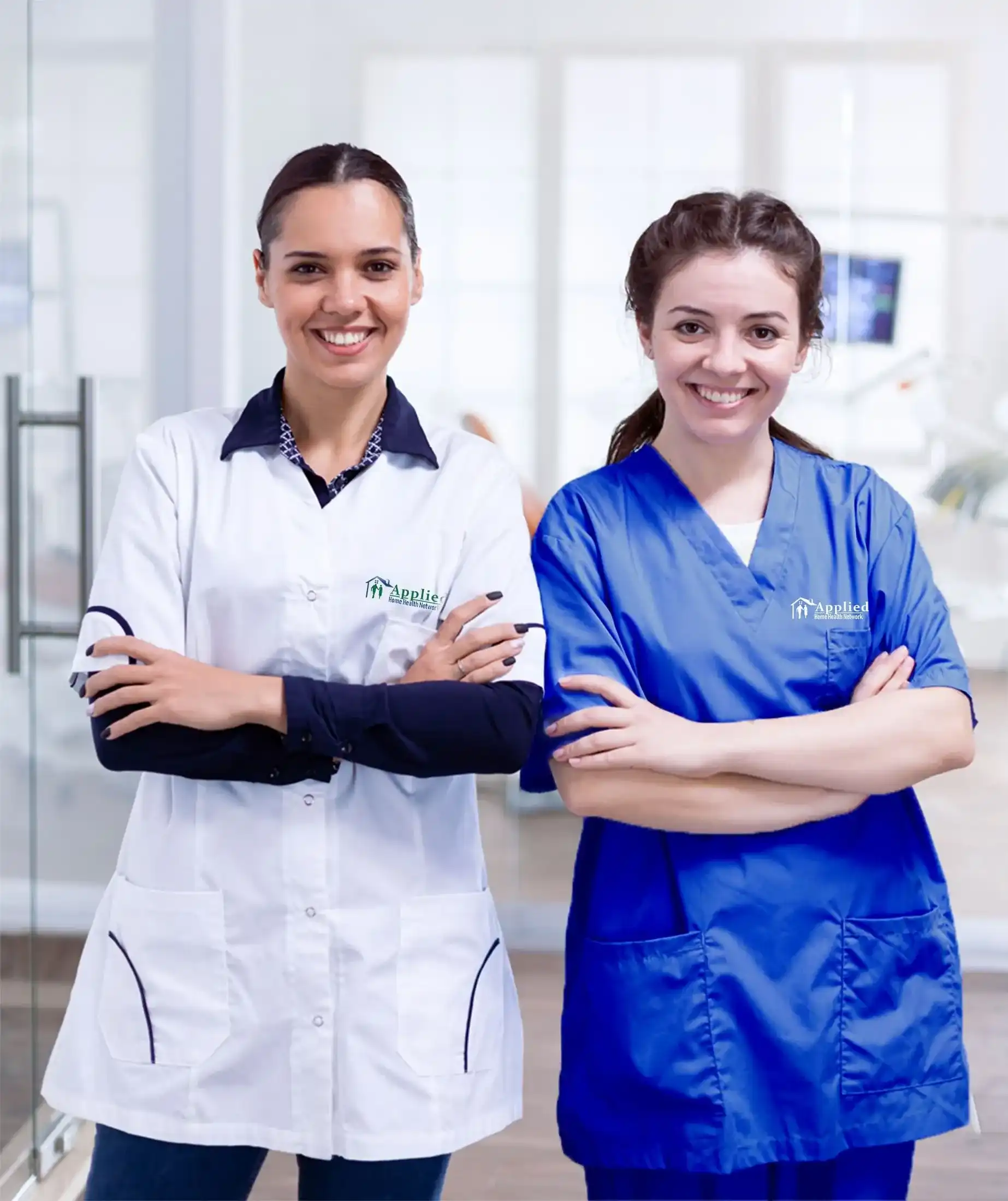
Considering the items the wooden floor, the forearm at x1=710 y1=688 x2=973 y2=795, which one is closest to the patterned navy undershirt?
the forearm at x1=710 y1=688 x2=973 y2=795

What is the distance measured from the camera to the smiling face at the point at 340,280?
1.26 m

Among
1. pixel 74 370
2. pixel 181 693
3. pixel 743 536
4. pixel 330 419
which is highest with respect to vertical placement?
pixel 74 370

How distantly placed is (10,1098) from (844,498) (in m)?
1.48

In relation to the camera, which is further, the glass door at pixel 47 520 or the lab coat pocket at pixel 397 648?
the glass door at pixel 47 520

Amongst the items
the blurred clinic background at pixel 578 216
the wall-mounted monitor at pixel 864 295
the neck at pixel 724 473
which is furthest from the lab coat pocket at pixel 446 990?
the wall-mounted monitor at pixel 864 295

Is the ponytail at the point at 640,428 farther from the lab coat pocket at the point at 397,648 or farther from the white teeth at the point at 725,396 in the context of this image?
the lab coat pocket at the point at 397,648

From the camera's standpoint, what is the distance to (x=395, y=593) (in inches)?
49.8

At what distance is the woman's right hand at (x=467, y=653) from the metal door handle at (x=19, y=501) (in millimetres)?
917

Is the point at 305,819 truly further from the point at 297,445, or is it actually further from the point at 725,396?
the point at 725,396

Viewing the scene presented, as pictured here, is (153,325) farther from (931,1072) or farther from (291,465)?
(931,1072)

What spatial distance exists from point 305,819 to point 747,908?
425 mm

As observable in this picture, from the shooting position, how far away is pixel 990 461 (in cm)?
318

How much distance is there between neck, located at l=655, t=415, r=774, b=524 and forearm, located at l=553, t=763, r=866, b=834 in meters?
0.29

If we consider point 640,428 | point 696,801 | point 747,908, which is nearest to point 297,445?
point 640,428
